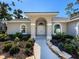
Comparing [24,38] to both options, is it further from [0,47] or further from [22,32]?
[0,47]

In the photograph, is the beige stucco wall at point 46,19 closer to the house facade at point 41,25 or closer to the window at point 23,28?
the house facade at point 41,25

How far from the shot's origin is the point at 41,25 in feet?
118

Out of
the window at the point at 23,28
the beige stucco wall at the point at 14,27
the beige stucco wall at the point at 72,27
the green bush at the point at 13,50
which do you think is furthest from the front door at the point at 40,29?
the green bush at the point at 13,50

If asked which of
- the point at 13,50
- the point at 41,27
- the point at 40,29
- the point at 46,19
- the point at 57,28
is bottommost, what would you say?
the point at 13,50

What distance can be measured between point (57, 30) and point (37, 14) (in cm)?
536

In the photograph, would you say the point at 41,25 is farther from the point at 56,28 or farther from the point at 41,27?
the point at 56,28

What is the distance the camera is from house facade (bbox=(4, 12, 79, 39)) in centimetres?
3275

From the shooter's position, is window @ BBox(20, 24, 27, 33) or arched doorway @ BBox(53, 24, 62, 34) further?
window @ BBox(20, 24, 27, 33)

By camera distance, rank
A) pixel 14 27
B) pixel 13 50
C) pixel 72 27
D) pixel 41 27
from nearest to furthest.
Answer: pixel 13 50 → pixel 72 27 → pixel 41 27 → pixel 14 27

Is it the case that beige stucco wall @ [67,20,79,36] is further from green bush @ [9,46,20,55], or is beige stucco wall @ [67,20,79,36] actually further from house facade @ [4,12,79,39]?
green bush @ [9,46,20,55]

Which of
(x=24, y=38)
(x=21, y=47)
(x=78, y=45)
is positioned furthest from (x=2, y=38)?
(x=78, y=45)

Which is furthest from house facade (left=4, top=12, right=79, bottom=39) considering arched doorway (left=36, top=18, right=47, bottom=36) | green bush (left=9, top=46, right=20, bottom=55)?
green bush (left=9, top=46, right=20, bottom=55)

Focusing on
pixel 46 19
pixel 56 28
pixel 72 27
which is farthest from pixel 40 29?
pixel 72 27

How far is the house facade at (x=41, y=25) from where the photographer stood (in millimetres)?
32750
